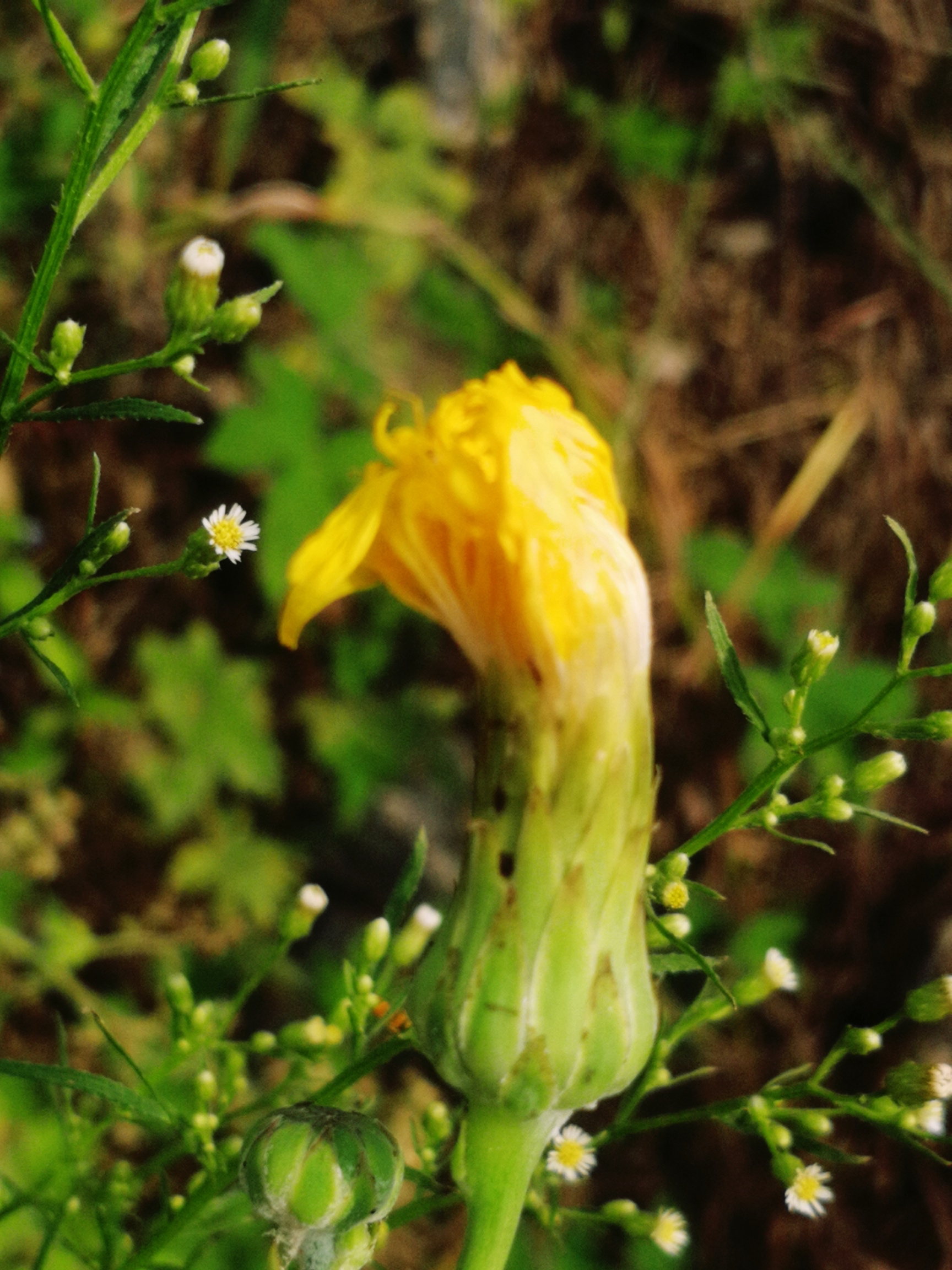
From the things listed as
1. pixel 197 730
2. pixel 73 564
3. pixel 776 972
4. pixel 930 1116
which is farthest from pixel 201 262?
pixel 197 730

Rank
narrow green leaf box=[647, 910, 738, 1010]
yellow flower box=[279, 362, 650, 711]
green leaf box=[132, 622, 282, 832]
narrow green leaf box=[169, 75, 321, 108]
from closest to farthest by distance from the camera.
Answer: narrow green leaf box=[169, 75, 321, 108], narrow green leaf box=[647, 910, 738, 1010], yellow flower box=[279, 362, 650, 711], green leaf box=[132, 622, 282, 832]

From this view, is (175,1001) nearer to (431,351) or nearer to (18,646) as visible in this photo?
(18,646)

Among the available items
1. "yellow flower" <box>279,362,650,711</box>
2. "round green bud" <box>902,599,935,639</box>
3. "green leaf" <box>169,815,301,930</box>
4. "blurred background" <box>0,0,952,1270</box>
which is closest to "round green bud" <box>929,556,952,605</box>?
"round green bud" <box>902,599,935,639</box>

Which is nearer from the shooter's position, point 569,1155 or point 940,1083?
point 940,1083

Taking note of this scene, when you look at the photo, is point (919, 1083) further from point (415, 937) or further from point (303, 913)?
point (303, 913)

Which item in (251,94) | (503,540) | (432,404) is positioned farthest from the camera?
(432,404)

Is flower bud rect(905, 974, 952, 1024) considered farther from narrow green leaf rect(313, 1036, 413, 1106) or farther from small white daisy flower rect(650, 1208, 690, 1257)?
narrow green leaf rect(313, 1036, 413, 1106)

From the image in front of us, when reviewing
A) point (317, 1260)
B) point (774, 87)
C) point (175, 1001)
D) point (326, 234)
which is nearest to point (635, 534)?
point (326, 234)
